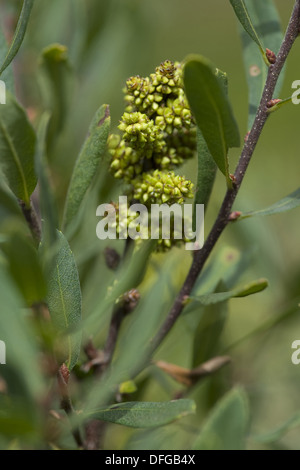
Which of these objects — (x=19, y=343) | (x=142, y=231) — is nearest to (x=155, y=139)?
(x=142, y=231)

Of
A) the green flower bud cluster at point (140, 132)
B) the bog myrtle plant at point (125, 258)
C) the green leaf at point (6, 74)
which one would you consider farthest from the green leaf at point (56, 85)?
the green flower bud cluster at point (140, 132)

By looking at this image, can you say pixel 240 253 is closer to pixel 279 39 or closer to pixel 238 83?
pixel 279 39

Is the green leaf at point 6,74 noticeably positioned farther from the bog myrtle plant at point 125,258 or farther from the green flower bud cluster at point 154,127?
the green flower bud cluster at point 154,127

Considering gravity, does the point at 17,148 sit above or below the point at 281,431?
above

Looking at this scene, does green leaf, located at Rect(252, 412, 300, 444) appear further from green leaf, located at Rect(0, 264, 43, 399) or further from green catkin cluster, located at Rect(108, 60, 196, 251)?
green leaf, located at Rect(0, 264, 43, 399)

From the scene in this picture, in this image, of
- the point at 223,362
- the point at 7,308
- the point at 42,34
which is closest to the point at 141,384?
the point at 223,362

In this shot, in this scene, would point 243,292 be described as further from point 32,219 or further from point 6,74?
point 6,74
